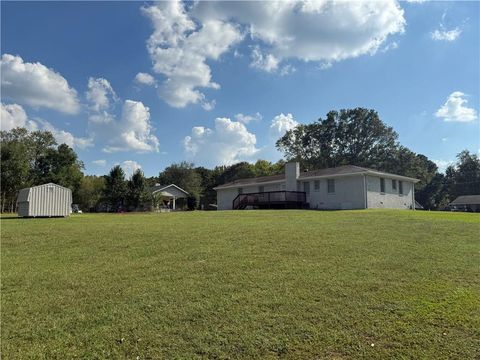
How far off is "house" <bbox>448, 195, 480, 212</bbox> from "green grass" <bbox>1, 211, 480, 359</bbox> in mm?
66021

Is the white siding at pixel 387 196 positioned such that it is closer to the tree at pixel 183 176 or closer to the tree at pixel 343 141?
the tree at pixel 343 141

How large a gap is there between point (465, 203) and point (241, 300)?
241 feet

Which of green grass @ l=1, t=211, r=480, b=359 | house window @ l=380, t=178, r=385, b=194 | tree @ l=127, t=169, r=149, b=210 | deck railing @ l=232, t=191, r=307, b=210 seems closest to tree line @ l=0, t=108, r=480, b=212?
tree @ l=127, t=169, r=149, b=210

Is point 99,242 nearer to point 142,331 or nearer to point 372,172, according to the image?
point 142,331

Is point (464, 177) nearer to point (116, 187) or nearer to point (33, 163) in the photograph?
point (116, 187)

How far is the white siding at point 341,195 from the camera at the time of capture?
26.0m

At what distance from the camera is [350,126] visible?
5572 centimetres

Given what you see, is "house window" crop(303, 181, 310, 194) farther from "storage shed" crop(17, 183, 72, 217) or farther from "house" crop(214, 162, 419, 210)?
"storage shed" crop(17, 183, 72, 217)

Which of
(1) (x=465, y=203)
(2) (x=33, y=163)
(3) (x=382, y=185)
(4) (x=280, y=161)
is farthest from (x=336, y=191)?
(1) (x=465, y=203)

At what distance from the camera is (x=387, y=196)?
28.0 meters

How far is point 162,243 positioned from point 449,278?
225 inches

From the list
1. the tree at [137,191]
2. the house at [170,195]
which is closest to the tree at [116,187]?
the tree at [137,191]

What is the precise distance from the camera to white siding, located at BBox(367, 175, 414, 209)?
2628 cm

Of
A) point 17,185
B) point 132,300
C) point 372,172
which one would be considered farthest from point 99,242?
point 17,185
